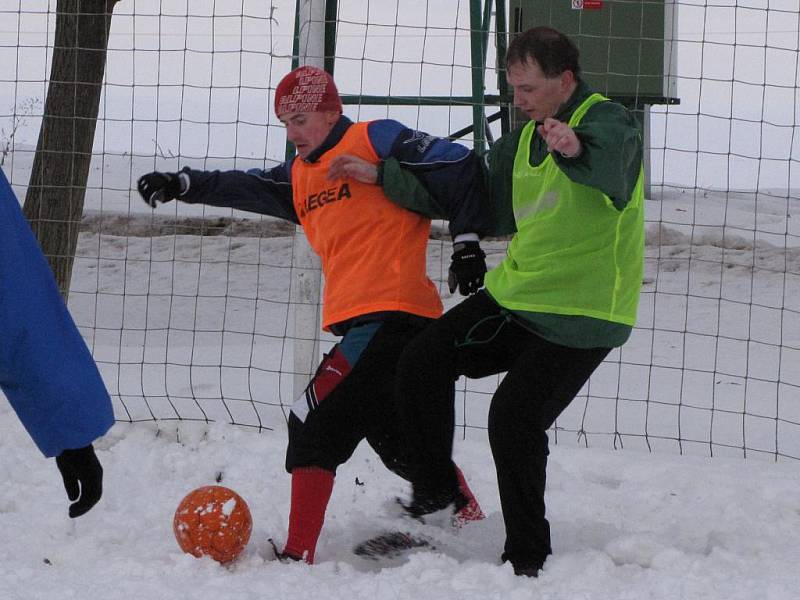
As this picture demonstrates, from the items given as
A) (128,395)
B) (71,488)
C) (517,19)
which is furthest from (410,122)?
(71,488)

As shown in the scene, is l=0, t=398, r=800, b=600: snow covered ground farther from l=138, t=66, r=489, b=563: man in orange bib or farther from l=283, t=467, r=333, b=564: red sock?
l=138, t=66, r=489, b=563: man in orange bib

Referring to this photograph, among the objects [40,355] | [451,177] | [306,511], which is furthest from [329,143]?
[40,355]

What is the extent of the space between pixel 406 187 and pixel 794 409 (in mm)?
3111

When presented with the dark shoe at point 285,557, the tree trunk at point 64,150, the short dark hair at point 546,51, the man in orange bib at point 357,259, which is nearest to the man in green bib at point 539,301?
the short dark hair at point 546,51

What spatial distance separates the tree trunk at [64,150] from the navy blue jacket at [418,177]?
8.09 feet

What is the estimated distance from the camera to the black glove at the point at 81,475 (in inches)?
98.4

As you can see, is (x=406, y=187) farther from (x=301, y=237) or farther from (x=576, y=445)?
(x=576, y=445)

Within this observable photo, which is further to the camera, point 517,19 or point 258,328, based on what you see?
point 517,19

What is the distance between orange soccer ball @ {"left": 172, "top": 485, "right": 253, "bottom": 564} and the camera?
3.65 metres

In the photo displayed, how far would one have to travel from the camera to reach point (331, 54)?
542cm

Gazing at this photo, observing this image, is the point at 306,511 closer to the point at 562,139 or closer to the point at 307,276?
the point at 562,139

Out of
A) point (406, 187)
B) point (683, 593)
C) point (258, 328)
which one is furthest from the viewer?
point (258, 328)

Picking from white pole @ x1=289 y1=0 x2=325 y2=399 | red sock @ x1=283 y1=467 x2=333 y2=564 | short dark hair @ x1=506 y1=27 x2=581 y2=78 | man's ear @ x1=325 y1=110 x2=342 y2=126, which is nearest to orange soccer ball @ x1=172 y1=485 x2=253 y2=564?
red sock @ x1=283 y1=467 x2=333 y2=564

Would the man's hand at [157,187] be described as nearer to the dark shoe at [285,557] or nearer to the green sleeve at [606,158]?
the dark shoe at [285,557]
